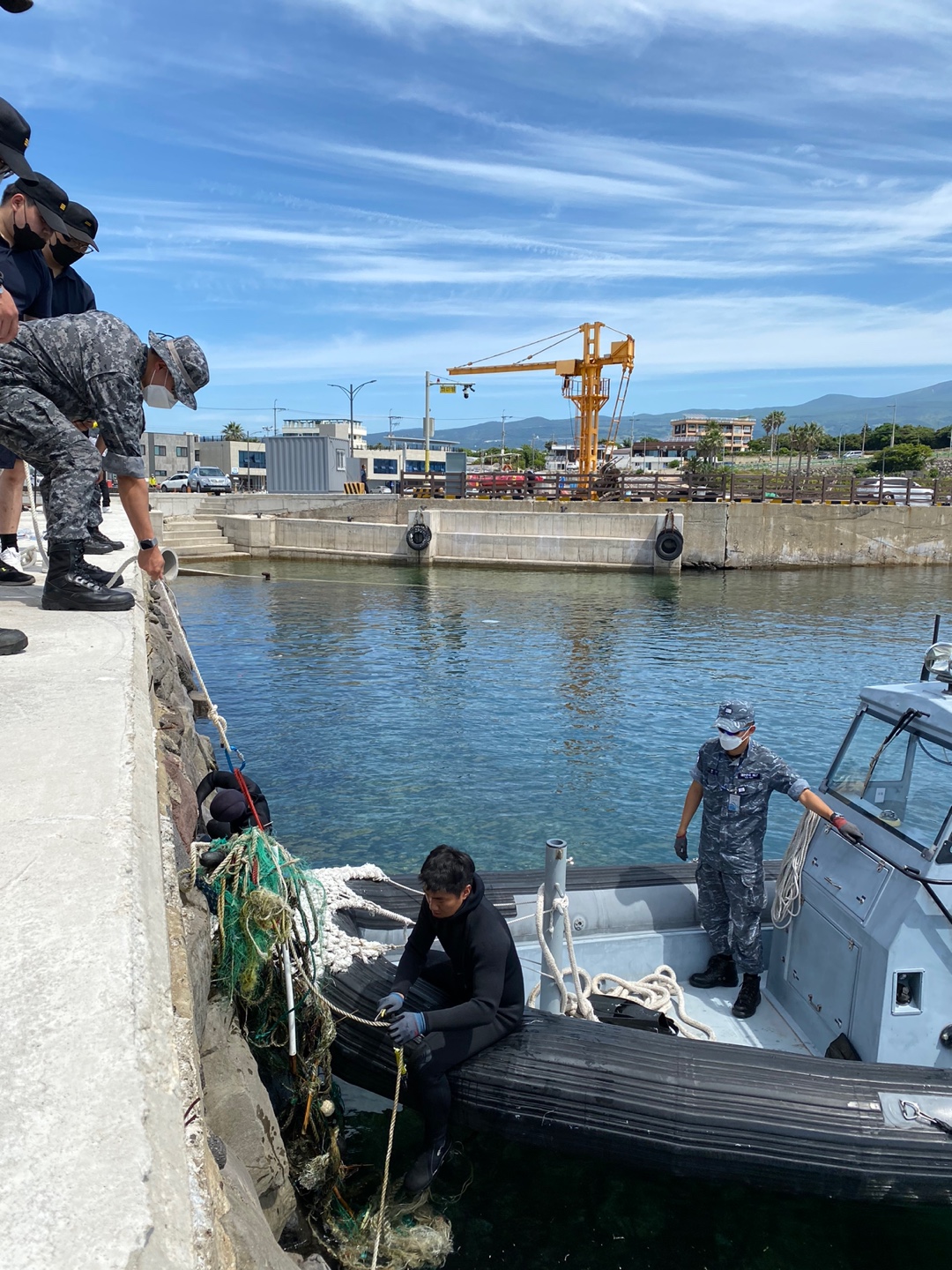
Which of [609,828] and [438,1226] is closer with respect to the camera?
[438,1226]

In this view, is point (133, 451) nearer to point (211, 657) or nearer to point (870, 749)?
point (870, 749)

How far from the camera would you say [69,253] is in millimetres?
5590

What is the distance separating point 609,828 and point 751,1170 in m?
5.54

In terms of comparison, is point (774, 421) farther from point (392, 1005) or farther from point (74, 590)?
point (392, 1005)

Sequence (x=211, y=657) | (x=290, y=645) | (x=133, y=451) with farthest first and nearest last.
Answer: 1. (x=290, y=645)
2. (x=211, y=657)
3. (x=133, y=451)

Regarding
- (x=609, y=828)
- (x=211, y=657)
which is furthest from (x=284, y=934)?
(x=211, y=657)

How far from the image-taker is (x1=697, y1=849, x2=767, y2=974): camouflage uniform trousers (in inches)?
212

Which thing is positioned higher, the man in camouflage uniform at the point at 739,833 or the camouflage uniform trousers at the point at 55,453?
the camouflage uniform trousers at the point at 55,453

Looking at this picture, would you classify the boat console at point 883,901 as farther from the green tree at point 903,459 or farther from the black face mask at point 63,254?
the green tree at point 903,459

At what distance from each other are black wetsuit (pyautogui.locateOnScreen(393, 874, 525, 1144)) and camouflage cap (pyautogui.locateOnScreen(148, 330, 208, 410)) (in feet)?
9.99

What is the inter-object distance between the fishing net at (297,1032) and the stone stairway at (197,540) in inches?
1305

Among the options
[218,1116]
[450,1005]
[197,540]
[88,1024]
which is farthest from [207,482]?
[88,1024]

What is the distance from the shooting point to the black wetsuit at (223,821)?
183 inches

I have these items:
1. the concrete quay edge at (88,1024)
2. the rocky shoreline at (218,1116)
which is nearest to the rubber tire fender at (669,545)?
the rocky shoreline at (218,1116)
